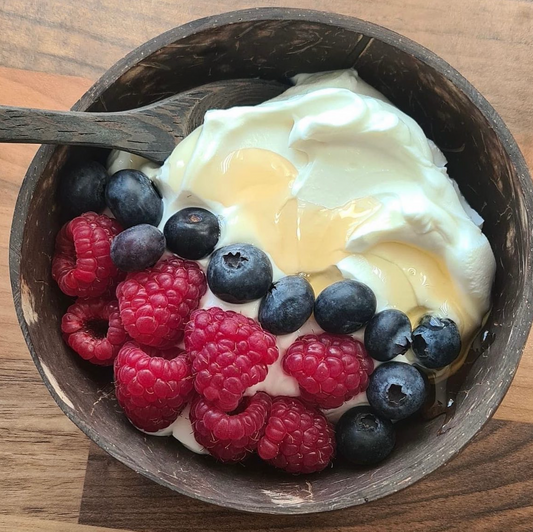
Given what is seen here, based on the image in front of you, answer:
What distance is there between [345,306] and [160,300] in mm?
296

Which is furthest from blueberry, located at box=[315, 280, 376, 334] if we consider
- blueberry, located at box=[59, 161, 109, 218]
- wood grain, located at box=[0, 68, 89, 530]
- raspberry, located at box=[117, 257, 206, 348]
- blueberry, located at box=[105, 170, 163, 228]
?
wood grain, located at box=[0, 68, 89, 530]

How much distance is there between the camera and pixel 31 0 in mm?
1437

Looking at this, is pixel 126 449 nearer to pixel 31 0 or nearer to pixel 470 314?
pixel 470 314

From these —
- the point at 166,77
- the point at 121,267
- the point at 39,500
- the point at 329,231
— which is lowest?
the point at 39,500

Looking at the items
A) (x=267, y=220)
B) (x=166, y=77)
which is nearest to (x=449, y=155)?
(x=267, y=220)

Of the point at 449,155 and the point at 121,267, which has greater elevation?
the point at 449,155

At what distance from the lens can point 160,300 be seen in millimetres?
1082

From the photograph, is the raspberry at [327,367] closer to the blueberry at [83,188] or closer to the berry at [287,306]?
the berry at [287,306]

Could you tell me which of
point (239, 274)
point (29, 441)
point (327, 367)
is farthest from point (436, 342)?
point (29, 441)

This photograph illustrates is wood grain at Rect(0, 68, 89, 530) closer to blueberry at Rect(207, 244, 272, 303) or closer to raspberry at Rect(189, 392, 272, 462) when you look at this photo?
raspberry at Rect(189, 392, 272, 462)

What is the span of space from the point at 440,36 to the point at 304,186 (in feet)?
1.71

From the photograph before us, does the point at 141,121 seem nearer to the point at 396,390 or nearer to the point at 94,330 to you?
the point at 94,330

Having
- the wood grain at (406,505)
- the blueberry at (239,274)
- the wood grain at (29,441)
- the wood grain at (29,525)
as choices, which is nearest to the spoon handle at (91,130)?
the blueberry at (239,274)

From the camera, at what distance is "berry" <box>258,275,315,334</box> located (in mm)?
1092
